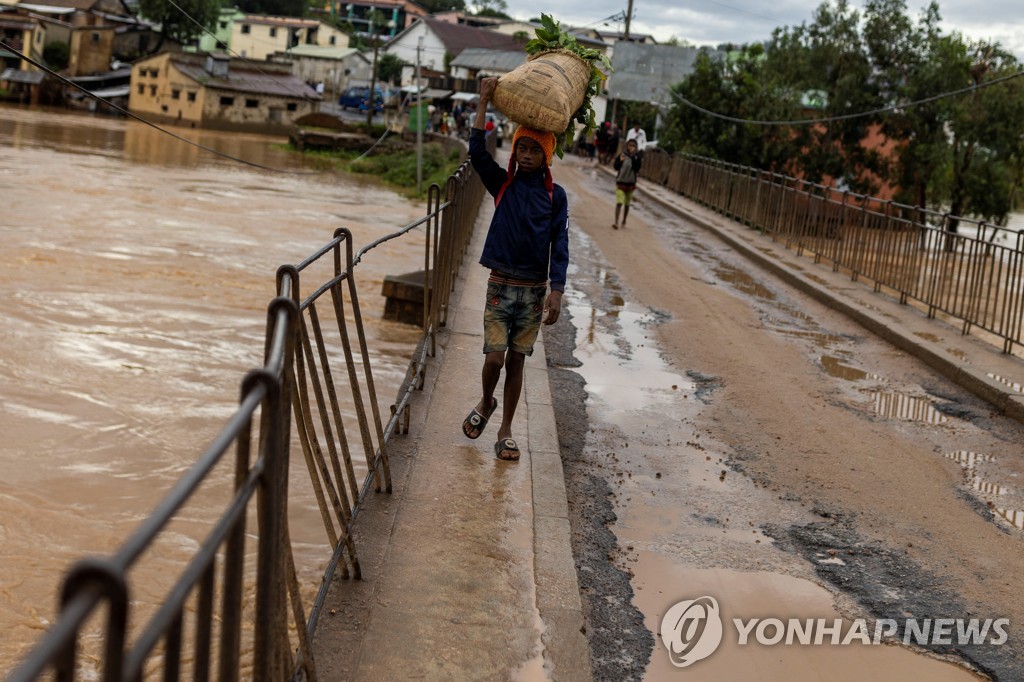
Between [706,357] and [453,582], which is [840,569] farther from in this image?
[706,357]

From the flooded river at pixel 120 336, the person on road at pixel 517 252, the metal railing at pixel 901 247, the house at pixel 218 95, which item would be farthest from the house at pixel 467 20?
the person on road at pixel 517 252

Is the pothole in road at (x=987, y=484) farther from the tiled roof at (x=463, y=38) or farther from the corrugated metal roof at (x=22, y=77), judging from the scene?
the tiled roof at (x=463, y=38)

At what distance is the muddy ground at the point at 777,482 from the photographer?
4859 millimetres

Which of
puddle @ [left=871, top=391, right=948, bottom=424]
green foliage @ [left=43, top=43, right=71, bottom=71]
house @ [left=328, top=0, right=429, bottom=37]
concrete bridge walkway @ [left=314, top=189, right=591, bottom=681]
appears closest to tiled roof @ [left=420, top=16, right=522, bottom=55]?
green foliage @ [left=43, top=43, right=71, bottom=71]

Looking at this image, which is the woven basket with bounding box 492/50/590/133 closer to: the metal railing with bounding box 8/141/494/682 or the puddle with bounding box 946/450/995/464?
the metal railing with bounding box 8/141/494/682

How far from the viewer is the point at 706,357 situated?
10016 millimetres

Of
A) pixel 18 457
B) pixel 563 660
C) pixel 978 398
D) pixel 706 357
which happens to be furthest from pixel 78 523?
pixel 978 398

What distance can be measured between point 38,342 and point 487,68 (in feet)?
231

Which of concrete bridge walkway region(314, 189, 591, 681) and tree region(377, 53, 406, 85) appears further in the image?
tree region(377, 53, 406, 85)

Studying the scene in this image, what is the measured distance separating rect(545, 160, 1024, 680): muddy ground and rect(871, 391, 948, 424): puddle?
0.03 meters

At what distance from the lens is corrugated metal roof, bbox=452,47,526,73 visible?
261ft

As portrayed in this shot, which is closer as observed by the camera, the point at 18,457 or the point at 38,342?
the point at 18,457

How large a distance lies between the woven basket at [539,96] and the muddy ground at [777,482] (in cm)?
199

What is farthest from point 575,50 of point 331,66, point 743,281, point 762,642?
point 331,66
